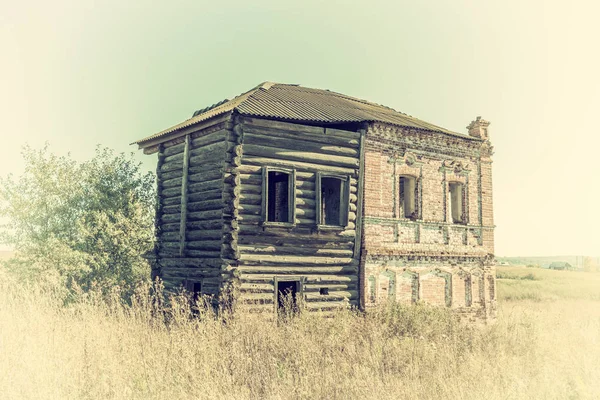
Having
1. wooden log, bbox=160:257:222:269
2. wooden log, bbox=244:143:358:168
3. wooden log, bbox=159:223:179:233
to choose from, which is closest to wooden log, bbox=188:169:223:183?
wooden log, bbox=244:143:358:168

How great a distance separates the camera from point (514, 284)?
35.3m

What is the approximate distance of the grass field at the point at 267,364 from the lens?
757cm

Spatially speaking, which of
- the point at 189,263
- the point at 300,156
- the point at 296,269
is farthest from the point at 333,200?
the point at 189,263

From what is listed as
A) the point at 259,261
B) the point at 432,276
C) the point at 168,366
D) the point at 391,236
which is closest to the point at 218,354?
the point at 168,366

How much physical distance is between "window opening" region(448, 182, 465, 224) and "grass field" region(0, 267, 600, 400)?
7419mm

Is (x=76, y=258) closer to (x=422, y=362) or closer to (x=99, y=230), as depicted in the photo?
(x=99, y=230)

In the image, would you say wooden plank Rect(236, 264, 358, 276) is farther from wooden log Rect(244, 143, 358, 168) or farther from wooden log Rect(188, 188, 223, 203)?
wooden log Rect(244, 143, 358, 168)

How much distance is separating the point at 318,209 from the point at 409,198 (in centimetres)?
446

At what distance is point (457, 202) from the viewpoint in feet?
63.2

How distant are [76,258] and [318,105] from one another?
9663 millimetres

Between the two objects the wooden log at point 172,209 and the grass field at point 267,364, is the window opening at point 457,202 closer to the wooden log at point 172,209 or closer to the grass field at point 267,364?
the grass field at point 267,364

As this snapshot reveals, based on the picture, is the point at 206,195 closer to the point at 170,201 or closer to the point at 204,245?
the point at 204,245

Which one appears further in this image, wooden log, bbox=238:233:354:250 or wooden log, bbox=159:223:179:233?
wooden log, bbox=159:223:179:233

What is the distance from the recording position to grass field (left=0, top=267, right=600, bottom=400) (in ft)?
24.8
